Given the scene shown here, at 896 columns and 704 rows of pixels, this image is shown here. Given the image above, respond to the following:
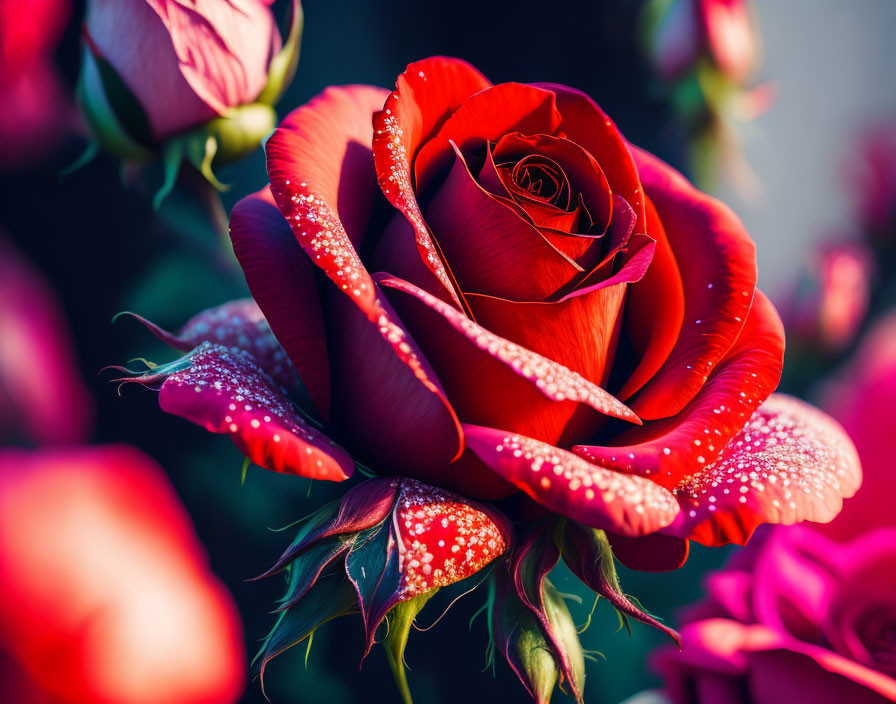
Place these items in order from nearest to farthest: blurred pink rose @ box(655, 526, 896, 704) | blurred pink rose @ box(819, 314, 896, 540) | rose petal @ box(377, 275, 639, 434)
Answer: rose petal @ box(377, 275, 639, 434)
blurred pink rose @ box(655, 526, 896, 704)
blurred pink rose @ box(819, 314, 896, 540)

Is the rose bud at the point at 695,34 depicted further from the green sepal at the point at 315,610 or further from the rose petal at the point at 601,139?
the green sepal at the point at 315,610

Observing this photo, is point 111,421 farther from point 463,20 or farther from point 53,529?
point 463,20

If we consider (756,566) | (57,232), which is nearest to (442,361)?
(57,232)

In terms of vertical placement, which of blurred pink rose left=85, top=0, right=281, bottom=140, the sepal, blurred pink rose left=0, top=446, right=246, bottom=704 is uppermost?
blurred pink rose left=85, top=0, right=281, bottom=140

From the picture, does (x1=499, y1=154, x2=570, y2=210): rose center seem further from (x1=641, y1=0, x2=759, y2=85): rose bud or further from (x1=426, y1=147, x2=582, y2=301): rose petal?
(x1=641, y1=0, x2=759, y2=85): rose bud

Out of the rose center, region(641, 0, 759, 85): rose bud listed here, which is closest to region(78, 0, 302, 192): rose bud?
the rose center

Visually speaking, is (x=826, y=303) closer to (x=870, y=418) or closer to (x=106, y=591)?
(x=870, y=418)
